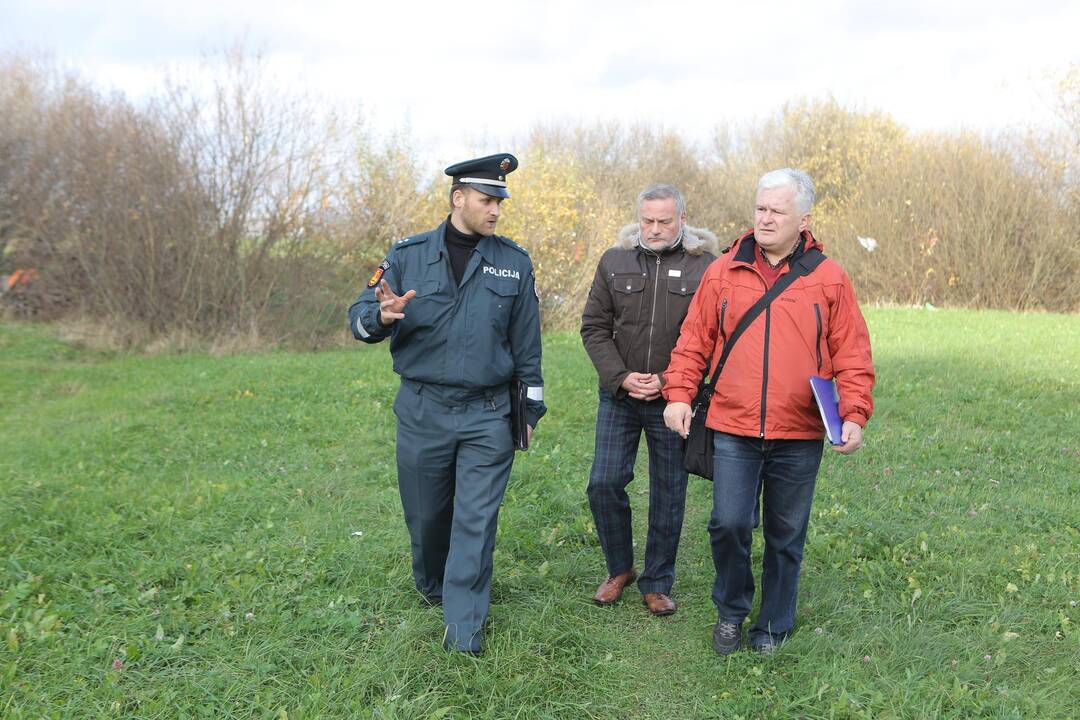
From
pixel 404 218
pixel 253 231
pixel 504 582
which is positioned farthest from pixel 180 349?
pixel 504 582

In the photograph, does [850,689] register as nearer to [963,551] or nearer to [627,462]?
[627,462]

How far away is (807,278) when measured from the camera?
369cm

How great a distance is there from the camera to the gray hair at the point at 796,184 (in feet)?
12.0

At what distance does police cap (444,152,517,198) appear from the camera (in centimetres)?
389

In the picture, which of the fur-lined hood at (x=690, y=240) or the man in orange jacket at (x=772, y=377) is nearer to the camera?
the man in orange jacket at (x=772, y=377)

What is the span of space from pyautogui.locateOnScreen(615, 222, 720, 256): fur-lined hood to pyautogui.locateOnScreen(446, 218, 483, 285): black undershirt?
90cm

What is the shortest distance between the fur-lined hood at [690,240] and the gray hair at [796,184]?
73cm

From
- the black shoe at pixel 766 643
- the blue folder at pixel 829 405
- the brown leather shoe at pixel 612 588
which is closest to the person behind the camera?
the blue folder at pixel 829 405

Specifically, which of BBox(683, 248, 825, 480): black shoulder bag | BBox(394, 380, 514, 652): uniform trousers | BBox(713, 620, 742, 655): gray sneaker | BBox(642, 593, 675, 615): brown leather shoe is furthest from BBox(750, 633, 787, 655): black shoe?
BBox(394, 380, 514, 652): uniform trousers

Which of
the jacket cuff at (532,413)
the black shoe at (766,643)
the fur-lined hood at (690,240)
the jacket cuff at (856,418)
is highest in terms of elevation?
the fur-lined hood at (690,240)

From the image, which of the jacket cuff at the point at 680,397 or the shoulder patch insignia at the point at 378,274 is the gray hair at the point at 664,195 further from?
the shoulder patch insignia at the point at 378,274

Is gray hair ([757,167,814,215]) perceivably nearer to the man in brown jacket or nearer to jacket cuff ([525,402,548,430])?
the man in brown jacket

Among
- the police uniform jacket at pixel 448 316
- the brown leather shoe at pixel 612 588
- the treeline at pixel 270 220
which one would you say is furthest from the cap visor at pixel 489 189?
the treeline at pixel 270 220

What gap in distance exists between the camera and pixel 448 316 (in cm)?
390
